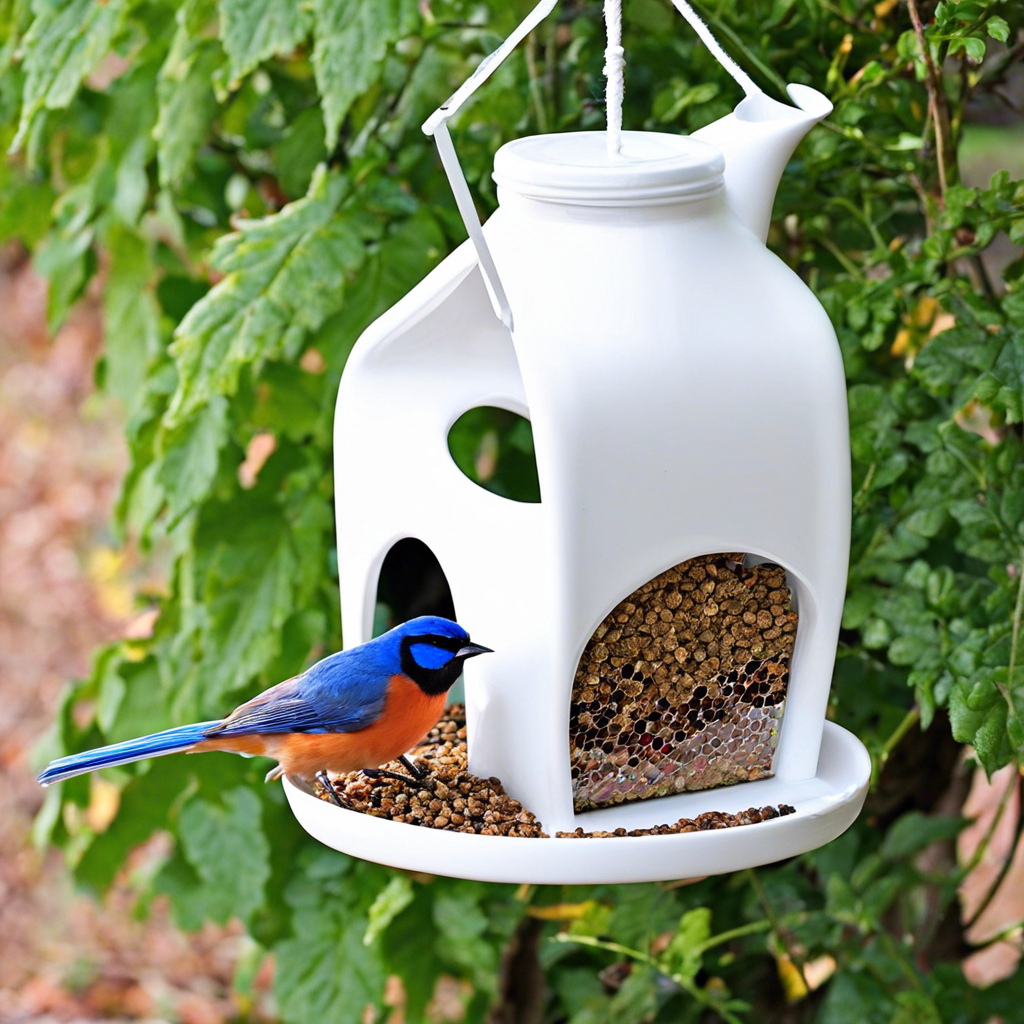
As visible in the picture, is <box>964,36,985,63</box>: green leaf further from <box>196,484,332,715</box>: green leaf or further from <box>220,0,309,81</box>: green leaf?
<box>196,484,332,715</box>: green leaf

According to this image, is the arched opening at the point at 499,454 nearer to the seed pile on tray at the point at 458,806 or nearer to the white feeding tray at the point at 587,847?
the seed pile on tray at the point at 458,806

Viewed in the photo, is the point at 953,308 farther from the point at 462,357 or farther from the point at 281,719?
the point at 281,719

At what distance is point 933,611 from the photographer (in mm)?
1763

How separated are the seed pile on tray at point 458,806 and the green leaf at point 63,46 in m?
0.97

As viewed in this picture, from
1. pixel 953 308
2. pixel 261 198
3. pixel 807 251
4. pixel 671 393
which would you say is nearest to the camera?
pixel 671 393

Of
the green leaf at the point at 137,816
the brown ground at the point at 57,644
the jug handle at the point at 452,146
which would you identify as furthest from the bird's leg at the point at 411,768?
the brown ground at the point at 57,644

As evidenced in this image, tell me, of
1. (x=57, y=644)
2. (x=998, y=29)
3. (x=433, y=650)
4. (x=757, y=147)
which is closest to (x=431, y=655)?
(x=433, y=650)

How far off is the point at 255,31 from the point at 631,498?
32.8 inches

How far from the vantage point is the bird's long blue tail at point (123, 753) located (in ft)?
5.03

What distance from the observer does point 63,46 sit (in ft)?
6.35

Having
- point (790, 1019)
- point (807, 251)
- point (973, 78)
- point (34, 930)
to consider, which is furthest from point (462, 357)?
point (34, 930)

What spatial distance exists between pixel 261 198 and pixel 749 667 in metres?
1.50

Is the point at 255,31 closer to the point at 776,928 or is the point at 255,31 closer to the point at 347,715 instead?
the point at 347,715

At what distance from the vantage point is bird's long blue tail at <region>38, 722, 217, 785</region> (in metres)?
1.53
